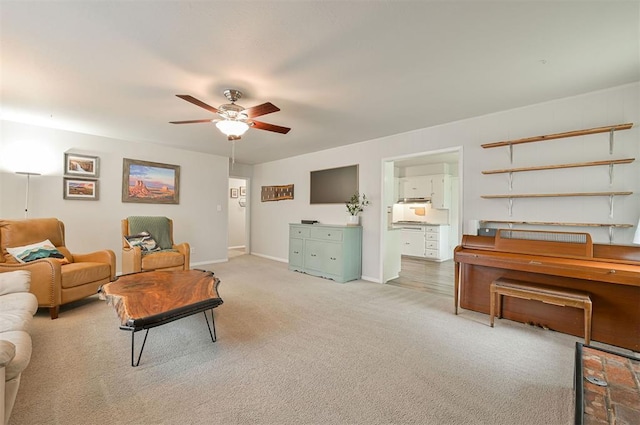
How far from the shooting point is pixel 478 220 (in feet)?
11.0

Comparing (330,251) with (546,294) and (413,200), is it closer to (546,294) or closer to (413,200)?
(546,294)

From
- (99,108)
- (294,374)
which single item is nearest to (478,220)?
(294,374)

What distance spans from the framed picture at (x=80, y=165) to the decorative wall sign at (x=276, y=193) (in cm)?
331

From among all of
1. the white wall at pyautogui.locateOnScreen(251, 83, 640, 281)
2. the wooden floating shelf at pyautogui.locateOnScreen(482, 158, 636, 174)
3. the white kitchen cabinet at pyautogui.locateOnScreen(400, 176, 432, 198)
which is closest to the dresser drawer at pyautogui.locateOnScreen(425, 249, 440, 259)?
the white kitchen cabinet at pyautogui.locateOnScreen(400, 176, 432, 198)

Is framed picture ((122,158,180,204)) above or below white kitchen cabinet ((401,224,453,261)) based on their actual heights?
above

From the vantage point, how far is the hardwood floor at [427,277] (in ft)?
13.7

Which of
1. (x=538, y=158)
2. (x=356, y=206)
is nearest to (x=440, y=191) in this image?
(x=356, y=206)

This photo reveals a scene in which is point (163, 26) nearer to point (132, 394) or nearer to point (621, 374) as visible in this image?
point (132, 394)

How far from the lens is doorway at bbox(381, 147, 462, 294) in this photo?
435 cm

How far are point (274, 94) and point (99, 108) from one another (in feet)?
7.45

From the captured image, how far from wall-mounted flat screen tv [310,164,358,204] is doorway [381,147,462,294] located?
0.69 metres

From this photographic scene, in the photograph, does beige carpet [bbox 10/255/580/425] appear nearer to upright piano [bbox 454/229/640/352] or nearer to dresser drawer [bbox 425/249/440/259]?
upright piano [bbox 454/229/640/352]

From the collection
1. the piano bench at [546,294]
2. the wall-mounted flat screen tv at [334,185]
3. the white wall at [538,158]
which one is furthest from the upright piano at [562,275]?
the wall-mounted flat screen tv at [334,185]

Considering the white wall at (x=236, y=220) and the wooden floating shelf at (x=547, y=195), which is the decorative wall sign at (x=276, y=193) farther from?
the wooden floating shelf at (x=547, y=195)
